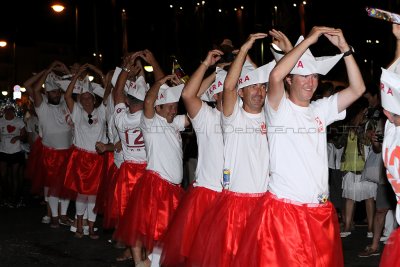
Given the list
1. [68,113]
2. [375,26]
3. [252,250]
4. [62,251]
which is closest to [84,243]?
[62,251]

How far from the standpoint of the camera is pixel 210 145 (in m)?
6.81

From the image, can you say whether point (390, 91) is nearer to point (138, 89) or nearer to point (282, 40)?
point (282, 40)

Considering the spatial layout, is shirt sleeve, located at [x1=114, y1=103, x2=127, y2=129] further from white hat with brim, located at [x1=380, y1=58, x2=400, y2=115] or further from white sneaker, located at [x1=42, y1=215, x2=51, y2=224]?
white hat with brim, located at [x1=380, y1=58, x2=400, y2=115]

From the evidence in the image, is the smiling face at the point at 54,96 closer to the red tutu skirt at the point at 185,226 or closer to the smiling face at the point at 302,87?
the red tutu skirt at the point at 185,226

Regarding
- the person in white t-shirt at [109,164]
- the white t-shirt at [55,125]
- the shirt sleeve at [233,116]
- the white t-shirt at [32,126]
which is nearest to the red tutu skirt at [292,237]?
the shirt sleeve at [233,116]

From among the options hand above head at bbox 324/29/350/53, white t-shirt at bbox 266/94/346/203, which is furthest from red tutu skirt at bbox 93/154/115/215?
hand above head at bbox 324/29/350/53

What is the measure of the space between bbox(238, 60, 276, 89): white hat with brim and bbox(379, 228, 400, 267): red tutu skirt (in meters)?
1.95

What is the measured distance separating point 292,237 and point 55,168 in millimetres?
7361

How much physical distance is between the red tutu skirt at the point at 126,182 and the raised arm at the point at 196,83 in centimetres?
215

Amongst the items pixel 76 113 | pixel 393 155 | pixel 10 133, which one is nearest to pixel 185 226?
pixel 393 155

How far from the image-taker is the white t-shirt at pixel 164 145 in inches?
300

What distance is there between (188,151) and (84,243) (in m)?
3.41

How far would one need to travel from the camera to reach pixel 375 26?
31.3 m

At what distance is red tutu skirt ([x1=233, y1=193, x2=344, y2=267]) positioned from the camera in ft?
16.7
